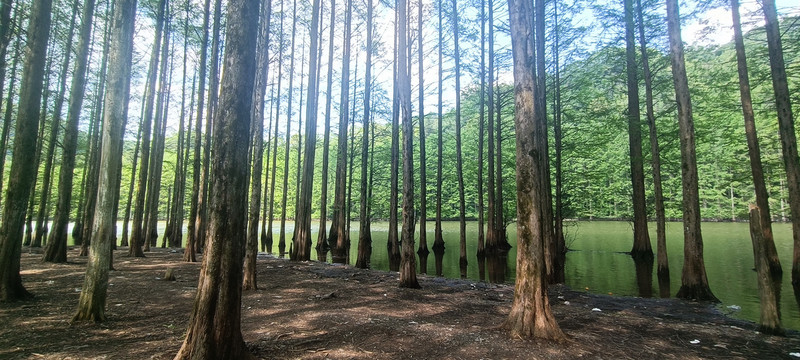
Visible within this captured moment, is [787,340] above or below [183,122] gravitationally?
below

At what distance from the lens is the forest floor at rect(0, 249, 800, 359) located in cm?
412

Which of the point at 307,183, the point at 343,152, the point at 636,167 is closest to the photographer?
the point at 636,167

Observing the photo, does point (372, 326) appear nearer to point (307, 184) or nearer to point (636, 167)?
point (307, 184)

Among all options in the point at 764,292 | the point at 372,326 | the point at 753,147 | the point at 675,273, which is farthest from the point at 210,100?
the point at 753,147

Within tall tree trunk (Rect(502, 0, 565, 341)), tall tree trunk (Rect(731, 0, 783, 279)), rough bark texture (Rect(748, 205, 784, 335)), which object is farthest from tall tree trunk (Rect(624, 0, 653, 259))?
tall tree trunk (Rect(502, 0, 565, 341))

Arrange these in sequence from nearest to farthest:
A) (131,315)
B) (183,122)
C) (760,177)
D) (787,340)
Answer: (787,340)
(131,315)
(760,177)
(183,122)

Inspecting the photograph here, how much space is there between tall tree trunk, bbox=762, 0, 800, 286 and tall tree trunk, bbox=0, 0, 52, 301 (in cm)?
1859

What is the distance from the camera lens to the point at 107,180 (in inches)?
207

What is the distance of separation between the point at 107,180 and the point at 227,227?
10.9 ft

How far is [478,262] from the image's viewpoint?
1661 centimetres

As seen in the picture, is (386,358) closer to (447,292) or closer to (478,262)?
(447,292)

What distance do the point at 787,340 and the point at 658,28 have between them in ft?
41.9

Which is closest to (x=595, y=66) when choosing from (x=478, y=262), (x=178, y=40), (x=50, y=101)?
(x=478, y=262)

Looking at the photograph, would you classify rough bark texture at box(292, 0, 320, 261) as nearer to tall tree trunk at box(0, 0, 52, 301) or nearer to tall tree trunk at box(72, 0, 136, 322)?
tall tree trunk at box(0, 0, 52, 301)
